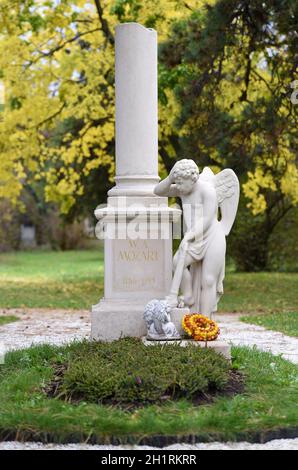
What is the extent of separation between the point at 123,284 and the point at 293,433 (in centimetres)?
A: 358

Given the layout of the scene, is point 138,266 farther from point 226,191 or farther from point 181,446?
point 181,446

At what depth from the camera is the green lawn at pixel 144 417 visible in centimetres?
558

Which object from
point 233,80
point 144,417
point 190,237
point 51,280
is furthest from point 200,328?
point 51,280

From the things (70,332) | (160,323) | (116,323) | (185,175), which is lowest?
(70,332)

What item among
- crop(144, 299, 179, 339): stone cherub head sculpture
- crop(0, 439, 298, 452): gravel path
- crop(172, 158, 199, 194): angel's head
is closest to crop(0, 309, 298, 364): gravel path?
crop(144, 299, 179, 339): stone cherub head sculpture

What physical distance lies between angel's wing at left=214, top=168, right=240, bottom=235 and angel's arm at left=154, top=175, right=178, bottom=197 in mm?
464

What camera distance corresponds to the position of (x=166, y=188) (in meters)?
8.60

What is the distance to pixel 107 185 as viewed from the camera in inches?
975

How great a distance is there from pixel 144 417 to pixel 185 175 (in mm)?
3226

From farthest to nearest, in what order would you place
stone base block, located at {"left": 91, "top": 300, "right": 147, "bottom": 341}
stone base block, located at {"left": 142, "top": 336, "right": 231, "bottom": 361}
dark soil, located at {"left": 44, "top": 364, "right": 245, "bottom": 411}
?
stone base block, located at {"left": 91, "top": 300, "right": 147, "bottom": 341}, stone base block, located at {"left": 142, "top": 336, "right": 231, "bottom": 361}, dark soil, located at {"left": 44, "top": 364, "right": 245, "bottom": 411}

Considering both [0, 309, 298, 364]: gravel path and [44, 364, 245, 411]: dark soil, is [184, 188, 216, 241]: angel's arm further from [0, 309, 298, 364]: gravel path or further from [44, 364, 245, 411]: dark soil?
[0, 309, 298, 364]: gravel path

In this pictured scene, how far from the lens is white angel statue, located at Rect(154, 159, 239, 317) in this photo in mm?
8352

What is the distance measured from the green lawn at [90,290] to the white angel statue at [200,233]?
300 cm

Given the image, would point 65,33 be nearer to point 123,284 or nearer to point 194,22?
point 194,22
